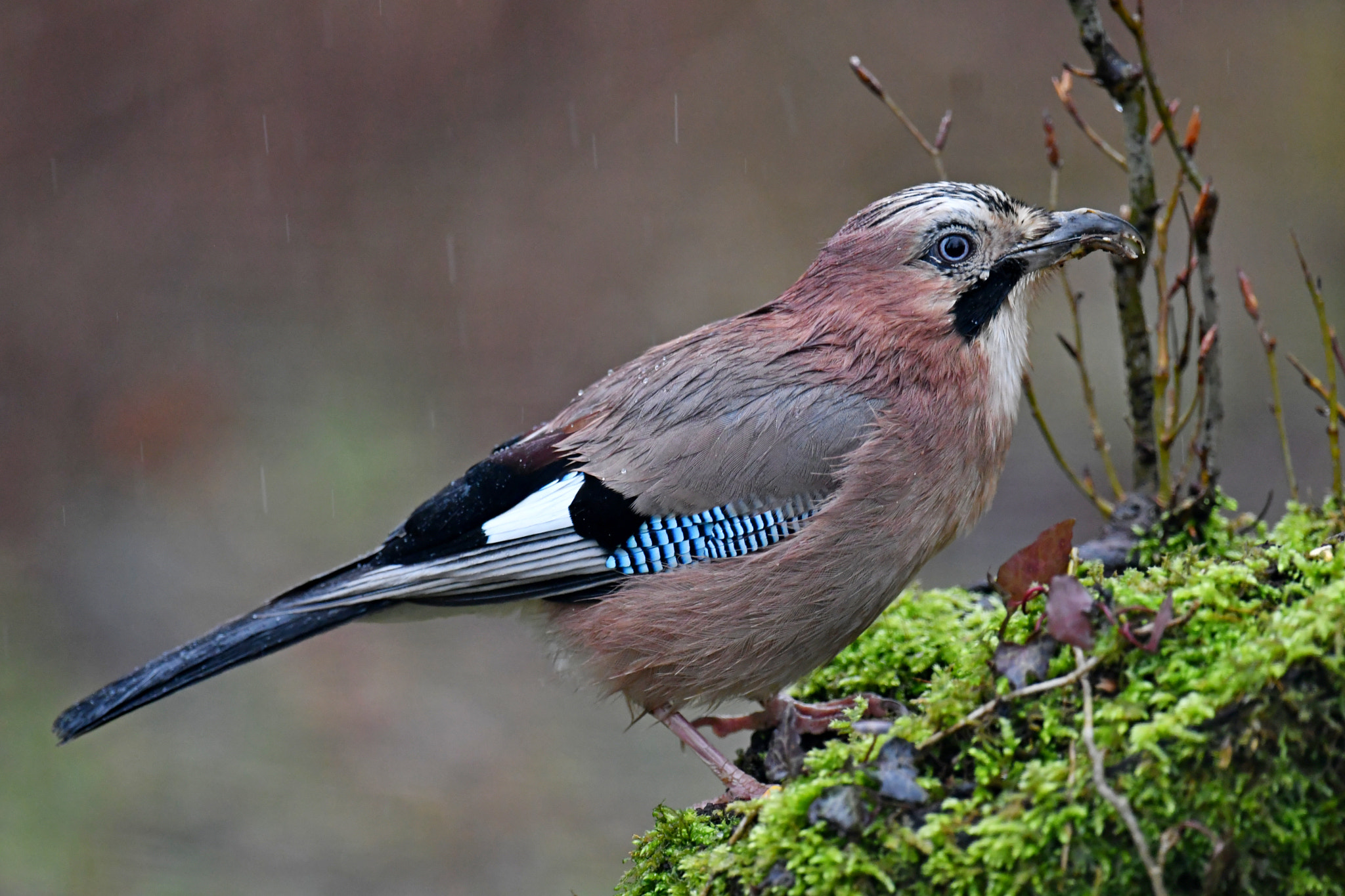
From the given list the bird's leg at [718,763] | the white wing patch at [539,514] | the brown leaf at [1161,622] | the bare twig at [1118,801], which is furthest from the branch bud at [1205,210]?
the bird's leg at [718,763]

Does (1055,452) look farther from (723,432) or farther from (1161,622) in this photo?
(1161,622)

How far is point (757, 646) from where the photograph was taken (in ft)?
12.1

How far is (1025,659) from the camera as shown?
9.07 feet

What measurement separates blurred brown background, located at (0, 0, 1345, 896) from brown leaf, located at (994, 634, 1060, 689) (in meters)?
6.45

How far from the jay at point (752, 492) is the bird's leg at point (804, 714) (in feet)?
0.54

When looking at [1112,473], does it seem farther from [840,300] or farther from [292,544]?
[292,544]

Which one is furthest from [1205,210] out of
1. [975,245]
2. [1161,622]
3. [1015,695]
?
[1015,695]

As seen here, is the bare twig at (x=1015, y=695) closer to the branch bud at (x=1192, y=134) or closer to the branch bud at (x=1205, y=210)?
the branch bud at (x=1205, y=210)

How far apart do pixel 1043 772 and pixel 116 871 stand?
743 centimetres

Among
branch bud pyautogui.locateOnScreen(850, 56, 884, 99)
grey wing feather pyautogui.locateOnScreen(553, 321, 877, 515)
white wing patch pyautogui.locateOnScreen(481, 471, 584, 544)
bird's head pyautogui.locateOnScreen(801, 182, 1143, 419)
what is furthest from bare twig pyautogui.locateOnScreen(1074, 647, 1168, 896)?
branch bud pyautogui.locateOnScreen(850, 56, 884, 99)

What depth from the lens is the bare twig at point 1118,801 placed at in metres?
2.24

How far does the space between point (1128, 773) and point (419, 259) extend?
11.5 m

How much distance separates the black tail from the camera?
12.5 feet

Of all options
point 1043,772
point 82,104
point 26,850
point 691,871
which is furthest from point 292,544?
point 1043,772
